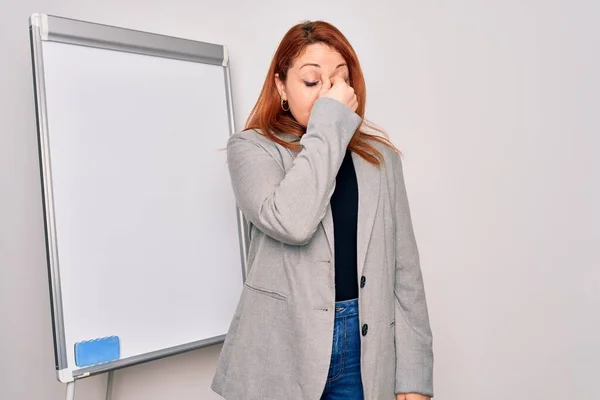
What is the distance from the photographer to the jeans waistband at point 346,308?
3.76 ft

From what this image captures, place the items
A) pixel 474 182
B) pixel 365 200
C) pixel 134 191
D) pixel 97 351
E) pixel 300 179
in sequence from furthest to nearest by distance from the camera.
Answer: pixel 474 182
pixel 134 191
pixel 97 351
pixel 365 200
pixel 300 179

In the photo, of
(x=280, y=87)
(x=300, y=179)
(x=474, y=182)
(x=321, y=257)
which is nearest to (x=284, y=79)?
(x=280, y=87)

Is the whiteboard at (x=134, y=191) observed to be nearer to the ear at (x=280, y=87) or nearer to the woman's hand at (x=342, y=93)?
the ear at (x=280, y=87)

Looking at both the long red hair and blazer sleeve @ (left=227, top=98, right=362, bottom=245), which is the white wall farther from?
blazer sleeve @ (left=227, top=98, right=362, bottom=245)

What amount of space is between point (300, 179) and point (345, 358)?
1.22ft

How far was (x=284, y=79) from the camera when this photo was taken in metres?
1.31

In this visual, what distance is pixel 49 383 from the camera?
186 centimetres

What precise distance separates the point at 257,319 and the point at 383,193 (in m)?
0.37

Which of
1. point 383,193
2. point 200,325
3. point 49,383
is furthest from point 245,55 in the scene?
point 49,383

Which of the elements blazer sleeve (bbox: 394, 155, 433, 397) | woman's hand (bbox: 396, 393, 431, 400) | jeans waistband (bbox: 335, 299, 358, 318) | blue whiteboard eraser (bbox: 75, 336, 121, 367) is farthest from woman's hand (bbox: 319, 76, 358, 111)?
blue whiteboard eraser (bbox: 75, 336, 121, 367)

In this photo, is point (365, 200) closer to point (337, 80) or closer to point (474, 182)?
point (337, 80)

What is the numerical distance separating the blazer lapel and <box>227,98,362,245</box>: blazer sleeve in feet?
0.31

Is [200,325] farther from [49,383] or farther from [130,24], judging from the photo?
[130,24]

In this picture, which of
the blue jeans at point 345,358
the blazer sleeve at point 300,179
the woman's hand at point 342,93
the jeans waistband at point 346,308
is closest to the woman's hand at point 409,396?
the blue jeans at point 345,358
